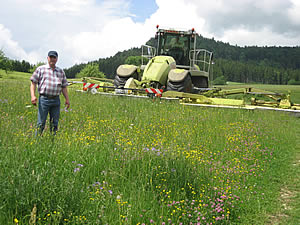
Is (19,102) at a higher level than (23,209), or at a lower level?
higher

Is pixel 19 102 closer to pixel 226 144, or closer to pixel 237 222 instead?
pixel 226 144

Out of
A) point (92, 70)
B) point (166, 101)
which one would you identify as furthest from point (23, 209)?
point (92, 70)

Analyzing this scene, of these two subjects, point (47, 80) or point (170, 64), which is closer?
point (47, 80)

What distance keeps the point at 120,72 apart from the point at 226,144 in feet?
28.4

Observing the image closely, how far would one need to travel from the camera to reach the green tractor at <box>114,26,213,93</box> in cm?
1244

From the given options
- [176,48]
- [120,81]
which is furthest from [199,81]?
[120,81]

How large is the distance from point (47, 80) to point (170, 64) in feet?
28.3

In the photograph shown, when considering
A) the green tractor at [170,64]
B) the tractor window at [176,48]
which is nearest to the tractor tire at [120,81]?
the green tractor at [170,64]

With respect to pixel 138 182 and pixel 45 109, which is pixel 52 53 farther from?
pixel 138 182

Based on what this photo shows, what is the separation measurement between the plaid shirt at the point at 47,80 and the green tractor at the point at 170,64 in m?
7.02

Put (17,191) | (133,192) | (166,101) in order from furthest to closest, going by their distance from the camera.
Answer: (166,101) < (133,192) < (17,191)

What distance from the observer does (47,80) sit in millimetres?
5086

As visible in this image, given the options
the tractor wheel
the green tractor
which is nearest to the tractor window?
the green tractor

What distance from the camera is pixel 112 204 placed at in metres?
2.85
